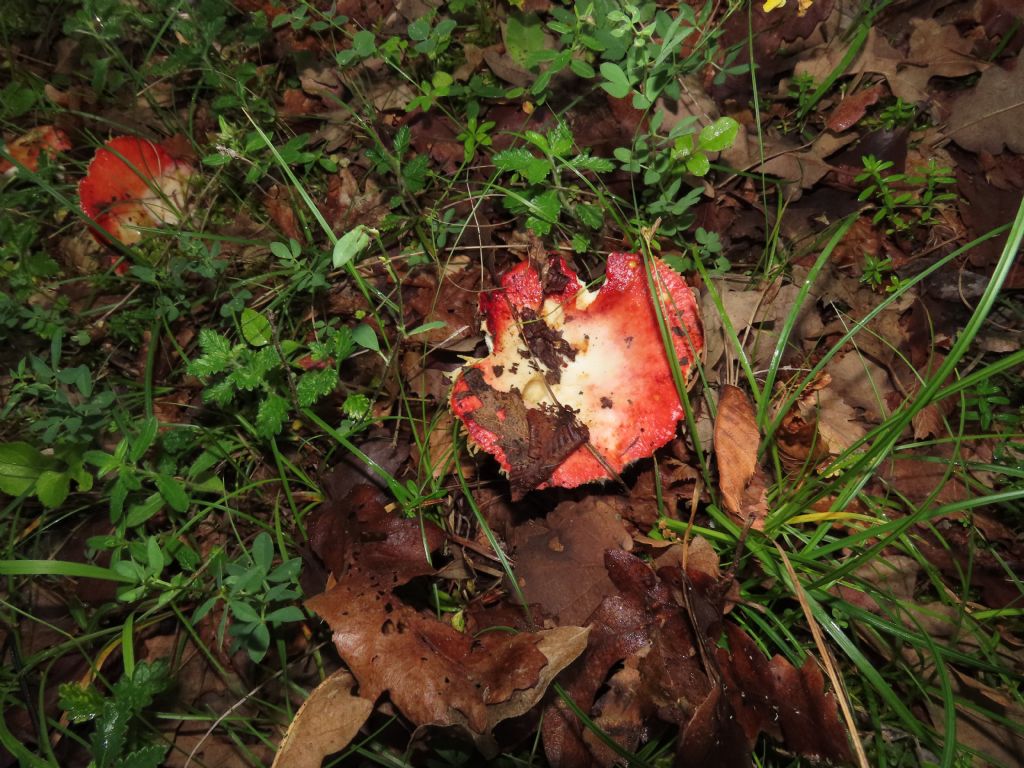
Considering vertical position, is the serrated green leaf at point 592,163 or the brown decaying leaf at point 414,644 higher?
the serrated green leaf at point 592,163

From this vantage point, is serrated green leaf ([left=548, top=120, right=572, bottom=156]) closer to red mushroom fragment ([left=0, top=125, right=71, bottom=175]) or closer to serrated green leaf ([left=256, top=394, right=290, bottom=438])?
serrated green leaf ([left=256, top=394, right=290, bottom=438])

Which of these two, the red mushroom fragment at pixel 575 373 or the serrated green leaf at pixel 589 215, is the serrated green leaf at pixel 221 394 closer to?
the red mushroom fragment at pixel 575 373

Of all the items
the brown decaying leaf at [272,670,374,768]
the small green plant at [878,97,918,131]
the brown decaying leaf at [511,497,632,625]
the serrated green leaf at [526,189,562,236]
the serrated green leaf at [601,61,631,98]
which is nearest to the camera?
the brown decaying leaf at [272,670,374,768]

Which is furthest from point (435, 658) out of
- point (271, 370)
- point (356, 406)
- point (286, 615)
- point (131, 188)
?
point (131, 188)

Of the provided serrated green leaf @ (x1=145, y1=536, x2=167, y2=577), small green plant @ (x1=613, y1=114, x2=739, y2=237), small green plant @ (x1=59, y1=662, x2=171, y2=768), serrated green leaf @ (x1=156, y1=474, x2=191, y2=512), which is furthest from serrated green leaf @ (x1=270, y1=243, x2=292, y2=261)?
small green plant @ (x1=59, y1=662, x2=171, y2=768)

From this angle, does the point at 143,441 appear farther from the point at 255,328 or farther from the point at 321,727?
the point at 321,727

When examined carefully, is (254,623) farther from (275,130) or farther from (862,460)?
(275,130)


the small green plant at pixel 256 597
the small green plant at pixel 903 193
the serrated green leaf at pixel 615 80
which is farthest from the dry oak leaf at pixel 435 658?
the small green plant at pixel 903 193
